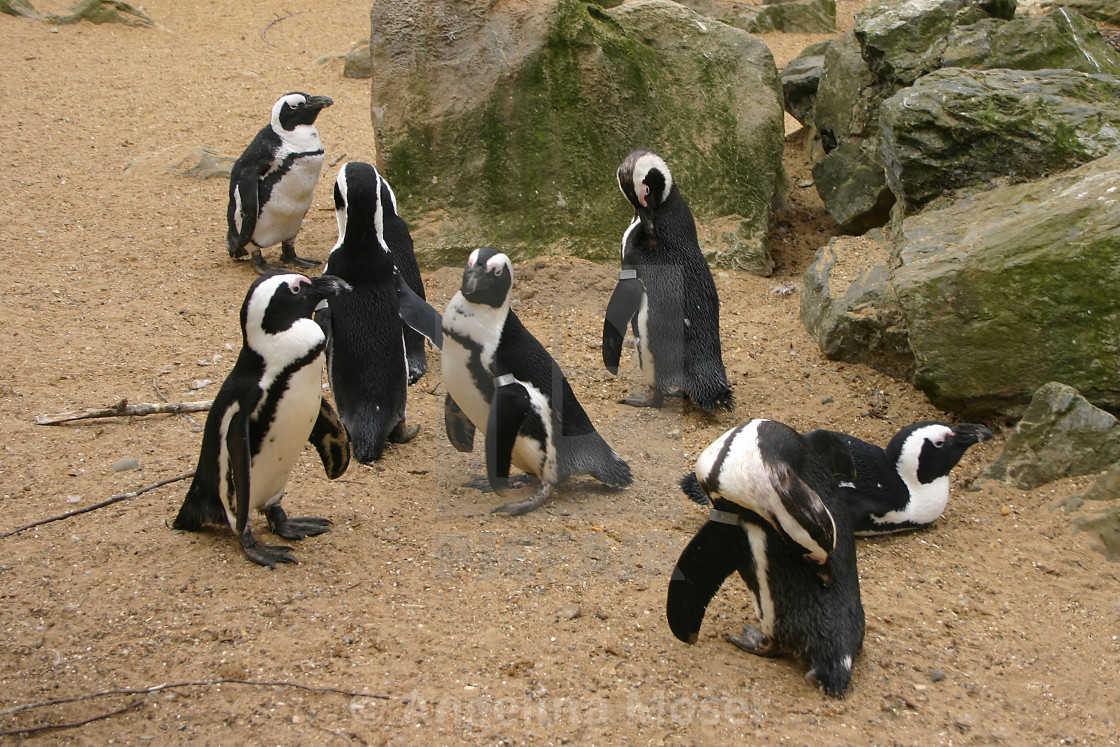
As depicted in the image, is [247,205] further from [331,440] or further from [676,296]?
[331,440]

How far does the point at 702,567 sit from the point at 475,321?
4.35ft

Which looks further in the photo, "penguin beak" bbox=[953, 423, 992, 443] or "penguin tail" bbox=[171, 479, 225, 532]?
"penguin beak" bbox=[953, 423, 992, 443]

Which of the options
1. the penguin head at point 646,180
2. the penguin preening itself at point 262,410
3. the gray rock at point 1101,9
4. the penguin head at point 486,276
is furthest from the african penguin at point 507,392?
the gray rock at point 1101,9

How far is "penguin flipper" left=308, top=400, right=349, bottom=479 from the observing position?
126 inches

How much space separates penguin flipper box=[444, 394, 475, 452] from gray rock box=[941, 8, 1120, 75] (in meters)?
4.29

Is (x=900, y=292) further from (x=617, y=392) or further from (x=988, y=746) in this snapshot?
(x=988, y=746)

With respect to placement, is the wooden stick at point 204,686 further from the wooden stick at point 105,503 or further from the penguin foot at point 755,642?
the penguin foot at point 755,642

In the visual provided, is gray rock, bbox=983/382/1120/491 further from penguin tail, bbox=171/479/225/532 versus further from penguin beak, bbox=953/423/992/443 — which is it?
penguin tail, bbox=171/479/225/532

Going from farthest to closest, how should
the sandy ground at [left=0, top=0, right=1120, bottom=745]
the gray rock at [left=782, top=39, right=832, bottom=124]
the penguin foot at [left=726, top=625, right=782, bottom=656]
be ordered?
the gray rock at [left=782, top=39, right=832, bottom=124] → the penguin foot at [left=726, top=625, right=782, bottom=656] → the sandy ground at [left=0, top=0, right=1120, bottom=745]

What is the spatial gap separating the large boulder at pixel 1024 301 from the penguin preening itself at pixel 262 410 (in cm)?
265

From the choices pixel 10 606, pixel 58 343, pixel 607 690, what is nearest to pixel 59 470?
pixel 10 606

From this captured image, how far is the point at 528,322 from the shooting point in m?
5.42

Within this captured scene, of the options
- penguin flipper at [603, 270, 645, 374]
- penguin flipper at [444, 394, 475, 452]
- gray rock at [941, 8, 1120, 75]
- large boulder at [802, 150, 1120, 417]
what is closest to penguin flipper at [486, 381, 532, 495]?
penguin flipper at [444, 394, 475, 452]

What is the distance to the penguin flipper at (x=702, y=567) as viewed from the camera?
2.60 meters
